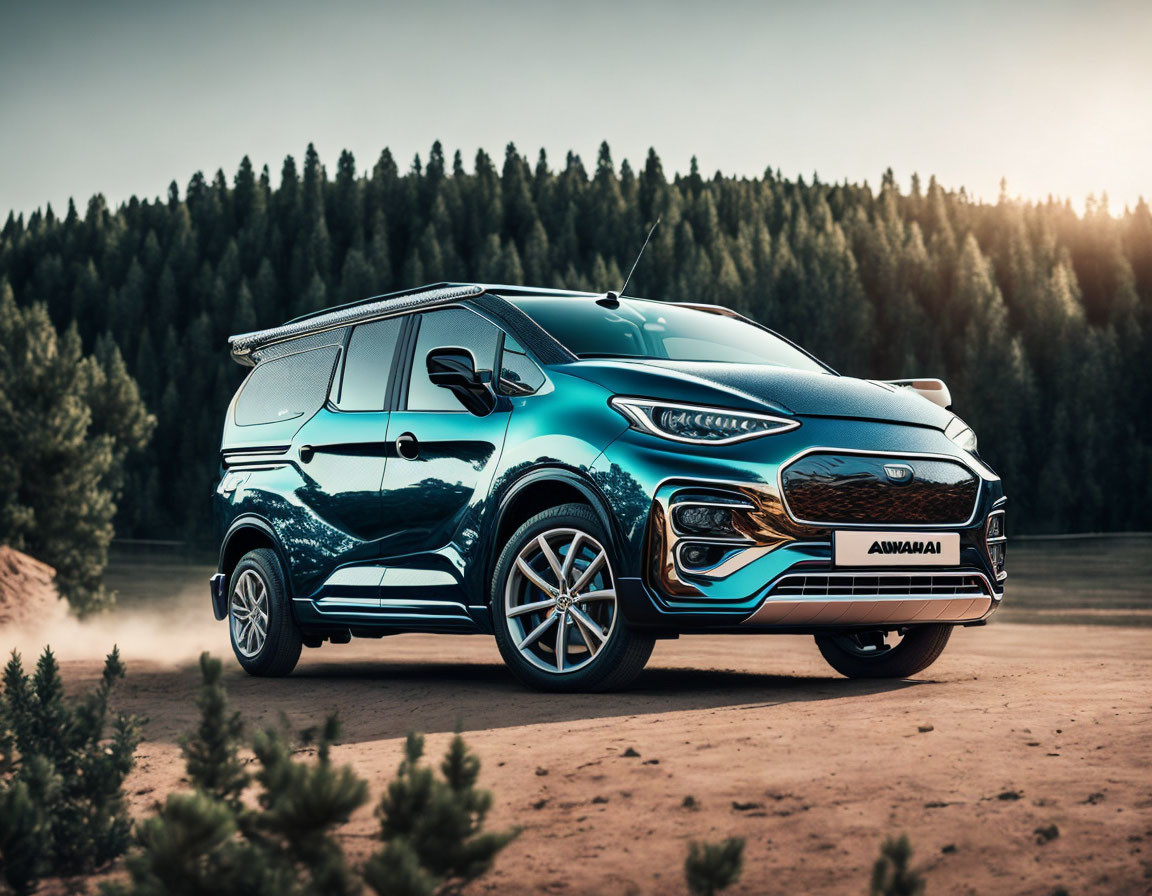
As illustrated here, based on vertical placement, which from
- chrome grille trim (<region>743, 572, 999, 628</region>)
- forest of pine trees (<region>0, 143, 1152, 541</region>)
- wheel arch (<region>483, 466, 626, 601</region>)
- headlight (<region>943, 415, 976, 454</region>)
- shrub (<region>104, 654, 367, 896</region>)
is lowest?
shrub (<region>104, 654, 367, 896</region>)

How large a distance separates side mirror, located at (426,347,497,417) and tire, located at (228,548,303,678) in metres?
2.23

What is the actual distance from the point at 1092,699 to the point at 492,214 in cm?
13396

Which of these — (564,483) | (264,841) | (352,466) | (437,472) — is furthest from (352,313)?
(264,841)

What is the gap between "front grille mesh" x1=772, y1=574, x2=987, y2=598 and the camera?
6414 mm

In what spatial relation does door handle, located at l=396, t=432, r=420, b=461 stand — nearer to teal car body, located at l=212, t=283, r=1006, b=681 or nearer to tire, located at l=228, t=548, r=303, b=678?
teal car body, located at l=212, t=283, r=1006, b=681

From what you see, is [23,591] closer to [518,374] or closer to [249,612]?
[249,612]

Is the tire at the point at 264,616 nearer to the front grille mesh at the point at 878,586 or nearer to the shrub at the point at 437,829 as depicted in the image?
the front grille mesh at the point at 878,586

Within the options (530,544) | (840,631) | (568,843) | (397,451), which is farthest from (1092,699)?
(397,451)

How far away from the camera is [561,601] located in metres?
6.74

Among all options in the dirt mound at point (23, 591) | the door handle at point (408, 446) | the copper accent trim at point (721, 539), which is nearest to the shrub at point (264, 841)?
the copper accent trim at point (721, 539)

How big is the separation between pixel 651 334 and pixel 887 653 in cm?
227

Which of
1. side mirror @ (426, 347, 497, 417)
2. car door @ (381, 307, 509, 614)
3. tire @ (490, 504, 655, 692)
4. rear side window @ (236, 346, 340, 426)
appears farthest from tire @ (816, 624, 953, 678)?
rear side window @ (236, 346, 340, 426)

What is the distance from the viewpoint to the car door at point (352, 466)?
26.2 ft

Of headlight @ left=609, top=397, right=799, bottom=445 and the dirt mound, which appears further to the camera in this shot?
the dirt mound
